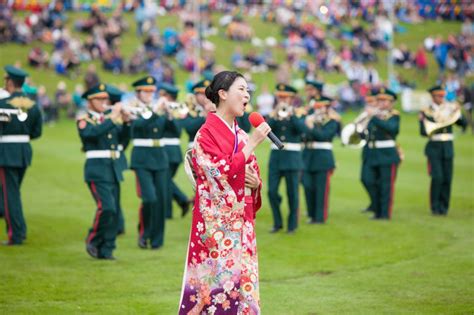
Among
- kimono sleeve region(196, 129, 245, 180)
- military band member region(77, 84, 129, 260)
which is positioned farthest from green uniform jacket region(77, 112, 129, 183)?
kimono sleeve region(196, 129, 245, 180)

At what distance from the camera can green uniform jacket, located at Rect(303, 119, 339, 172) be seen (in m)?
16.7

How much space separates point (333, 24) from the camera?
164 feet

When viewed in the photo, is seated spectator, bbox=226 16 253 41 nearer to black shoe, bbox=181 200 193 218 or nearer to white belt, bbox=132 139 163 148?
black shoe, bbox=181 200 193 218

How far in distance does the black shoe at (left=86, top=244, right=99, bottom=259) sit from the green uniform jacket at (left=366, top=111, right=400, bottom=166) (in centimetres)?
623

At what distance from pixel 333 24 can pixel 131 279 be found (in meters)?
39.8

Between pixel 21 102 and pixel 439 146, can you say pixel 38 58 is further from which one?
pixel 21 102

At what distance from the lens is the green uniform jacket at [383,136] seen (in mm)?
16891

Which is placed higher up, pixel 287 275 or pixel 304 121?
pixel 304 121

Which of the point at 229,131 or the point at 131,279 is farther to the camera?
the point at 131,279

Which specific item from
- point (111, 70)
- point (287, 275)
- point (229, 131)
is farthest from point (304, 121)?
point (111, 70)

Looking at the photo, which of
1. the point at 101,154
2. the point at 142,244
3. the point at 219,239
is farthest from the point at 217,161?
the point at 142,244

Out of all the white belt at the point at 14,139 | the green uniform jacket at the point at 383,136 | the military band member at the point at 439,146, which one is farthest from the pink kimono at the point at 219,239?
the military band member at the point at 439,146

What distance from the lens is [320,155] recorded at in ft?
54.7

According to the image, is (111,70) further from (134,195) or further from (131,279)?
(131,279)
